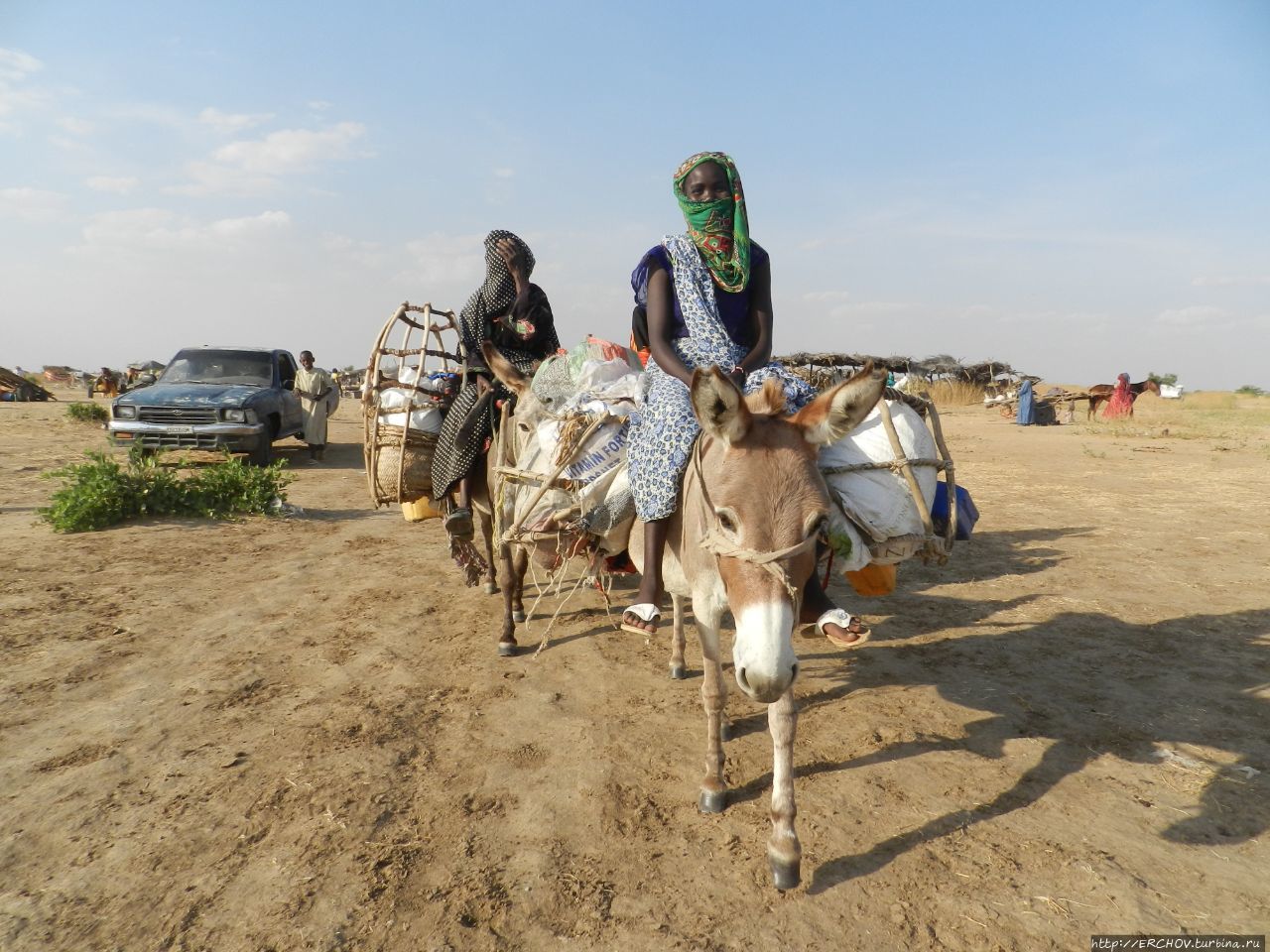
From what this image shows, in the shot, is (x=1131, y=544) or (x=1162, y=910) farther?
(x=1131, y=544)

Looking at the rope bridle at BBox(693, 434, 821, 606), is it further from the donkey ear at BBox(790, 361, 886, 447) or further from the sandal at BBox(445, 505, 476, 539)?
the sandal at BBox(445, 505, 476, 539)

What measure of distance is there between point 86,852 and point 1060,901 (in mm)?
3843

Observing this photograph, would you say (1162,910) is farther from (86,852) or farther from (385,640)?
(385,640)

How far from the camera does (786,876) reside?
2.60 m

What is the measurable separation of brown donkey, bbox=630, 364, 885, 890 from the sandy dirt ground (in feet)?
2.03

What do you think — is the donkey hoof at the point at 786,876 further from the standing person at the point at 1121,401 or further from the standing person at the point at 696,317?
the standing person at the point at 1121,401

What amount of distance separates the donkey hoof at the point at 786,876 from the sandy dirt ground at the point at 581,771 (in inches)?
1.6

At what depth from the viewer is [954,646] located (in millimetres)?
5188

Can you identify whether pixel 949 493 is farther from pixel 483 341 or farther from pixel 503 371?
pixel 483 341

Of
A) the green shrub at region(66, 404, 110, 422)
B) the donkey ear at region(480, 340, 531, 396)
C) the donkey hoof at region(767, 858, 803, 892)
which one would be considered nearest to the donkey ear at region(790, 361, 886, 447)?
the donkey hoof at region(767, 858, 803, 892)

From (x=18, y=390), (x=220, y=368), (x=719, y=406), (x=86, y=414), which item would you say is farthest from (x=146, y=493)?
(x=18, y=390)

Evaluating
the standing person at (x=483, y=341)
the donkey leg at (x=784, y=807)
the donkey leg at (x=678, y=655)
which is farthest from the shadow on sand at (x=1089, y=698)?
the standing person at (x=483, y=341)

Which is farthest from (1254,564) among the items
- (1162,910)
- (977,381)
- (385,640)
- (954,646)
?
(977,381)

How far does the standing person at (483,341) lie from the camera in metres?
5.14
